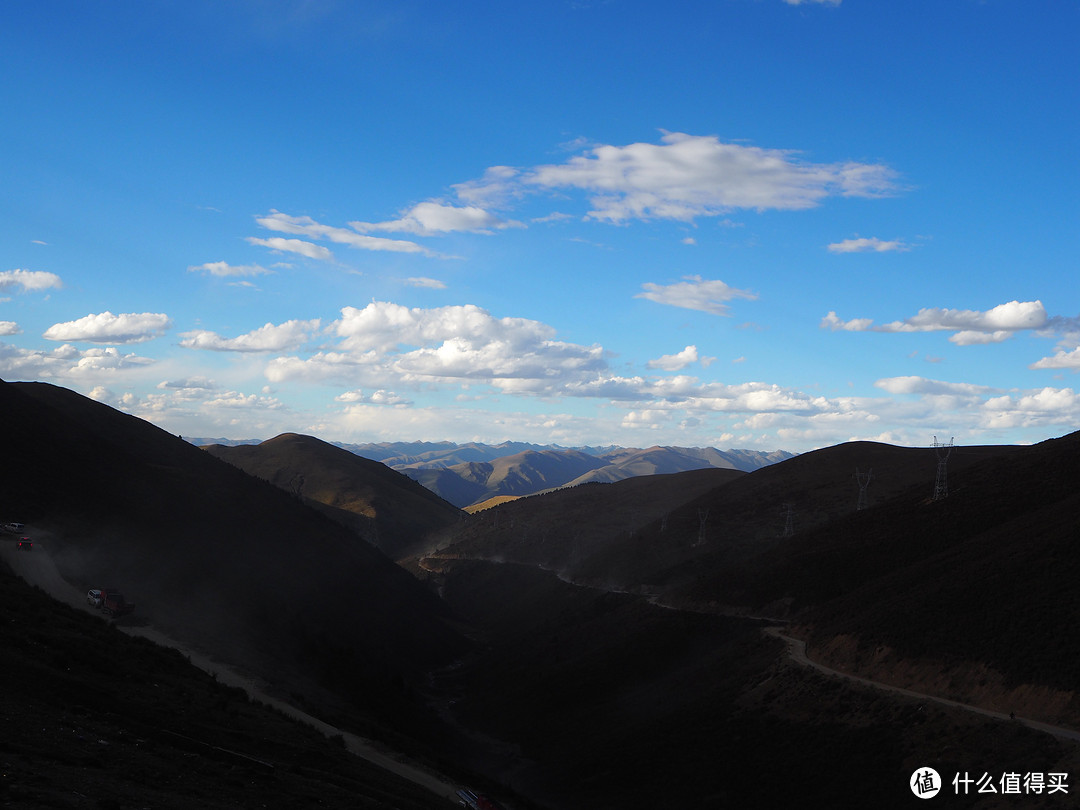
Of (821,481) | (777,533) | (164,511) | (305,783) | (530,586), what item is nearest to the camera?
(305,783)

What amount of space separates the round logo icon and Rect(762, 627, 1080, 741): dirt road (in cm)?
456

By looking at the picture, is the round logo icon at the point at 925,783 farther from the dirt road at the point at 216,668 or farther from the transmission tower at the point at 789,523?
the transmission tower at the point at 789,523

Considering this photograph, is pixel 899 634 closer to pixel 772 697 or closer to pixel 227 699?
pixel 772 697

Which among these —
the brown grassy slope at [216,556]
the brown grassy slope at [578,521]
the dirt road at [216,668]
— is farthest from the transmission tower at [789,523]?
the dirt road at [216,668]

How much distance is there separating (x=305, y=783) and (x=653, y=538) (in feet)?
321

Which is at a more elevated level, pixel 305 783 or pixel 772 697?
pixel 305 783

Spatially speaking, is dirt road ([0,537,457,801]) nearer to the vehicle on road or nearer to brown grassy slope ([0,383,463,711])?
the vehicle on road

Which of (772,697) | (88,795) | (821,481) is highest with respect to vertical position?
(821,481)

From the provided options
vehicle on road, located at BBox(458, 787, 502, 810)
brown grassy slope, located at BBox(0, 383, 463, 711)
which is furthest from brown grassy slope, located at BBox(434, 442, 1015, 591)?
vehicle on road, located at BBox(458, 787, 502, 810)

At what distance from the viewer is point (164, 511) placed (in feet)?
262

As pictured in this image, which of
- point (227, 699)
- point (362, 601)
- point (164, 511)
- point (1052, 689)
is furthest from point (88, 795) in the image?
point (362, 601)

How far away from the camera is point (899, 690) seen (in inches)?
1684

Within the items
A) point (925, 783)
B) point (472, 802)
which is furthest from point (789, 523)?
point (472, 802)

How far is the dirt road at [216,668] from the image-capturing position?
3675 cm
